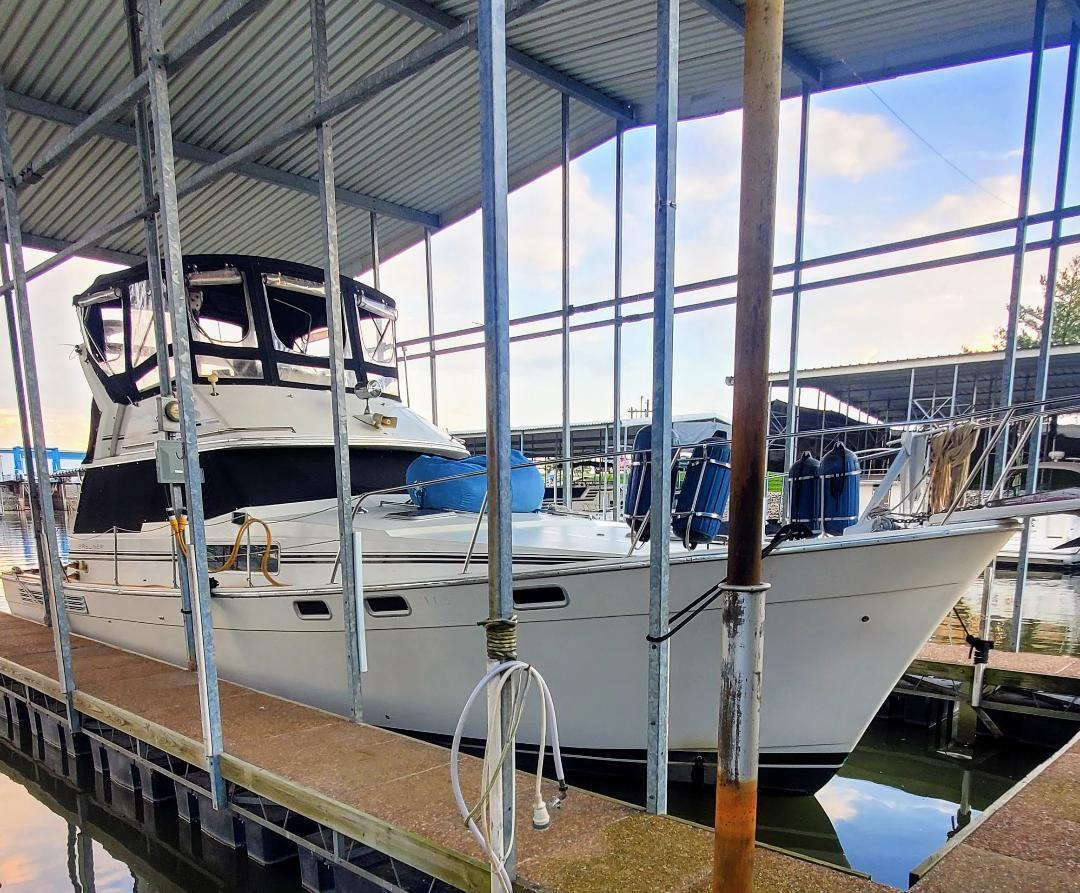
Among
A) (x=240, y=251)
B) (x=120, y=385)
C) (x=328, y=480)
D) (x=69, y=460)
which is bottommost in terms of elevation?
(x=69, y=460)

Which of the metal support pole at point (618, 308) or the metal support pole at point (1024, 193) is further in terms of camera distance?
the metal support pole at point (618, 308)

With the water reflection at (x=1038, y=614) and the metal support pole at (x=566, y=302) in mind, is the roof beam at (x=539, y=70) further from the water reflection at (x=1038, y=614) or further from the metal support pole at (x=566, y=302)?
the water reflection at (x=1038, y=614)

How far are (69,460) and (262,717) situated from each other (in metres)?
45.4

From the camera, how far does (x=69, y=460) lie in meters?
40.0

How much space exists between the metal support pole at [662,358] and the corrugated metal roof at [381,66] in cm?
377

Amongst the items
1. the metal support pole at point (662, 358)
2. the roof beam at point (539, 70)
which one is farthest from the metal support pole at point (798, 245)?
the metal support pole at point (662, 358)

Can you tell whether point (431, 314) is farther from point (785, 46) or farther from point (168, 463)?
point (168, 463)

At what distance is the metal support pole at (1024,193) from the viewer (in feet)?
15.1

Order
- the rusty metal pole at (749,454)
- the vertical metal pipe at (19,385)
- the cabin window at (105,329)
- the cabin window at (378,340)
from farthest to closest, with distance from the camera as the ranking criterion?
1. the cabin window at (378,340)
2. the cabin window at (105,329)
3. the vertical metal pipe at (19,385)
4. the rusty metal pole at (749,454)

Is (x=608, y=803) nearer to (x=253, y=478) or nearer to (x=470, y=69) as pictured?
(x=253, y=478)

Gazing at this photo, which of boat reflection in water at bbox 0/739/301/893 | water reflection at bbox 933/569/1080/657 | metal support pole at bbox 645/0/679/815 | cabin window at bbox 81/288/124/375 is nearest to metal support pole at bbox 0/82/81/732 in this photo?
boat reflection in water at bbox 0/739/301/893

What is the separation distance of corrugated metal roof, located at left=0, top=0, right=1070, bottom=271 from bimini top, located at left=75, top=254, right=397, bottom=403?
1623 mm

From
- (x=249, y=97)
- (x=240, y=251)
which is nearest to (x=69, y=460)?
(x=240, y=251)

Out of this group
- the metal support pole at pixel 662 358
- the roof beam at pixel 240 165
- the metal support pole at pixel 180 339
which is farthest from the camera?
the roof beam at pixel 240 165
